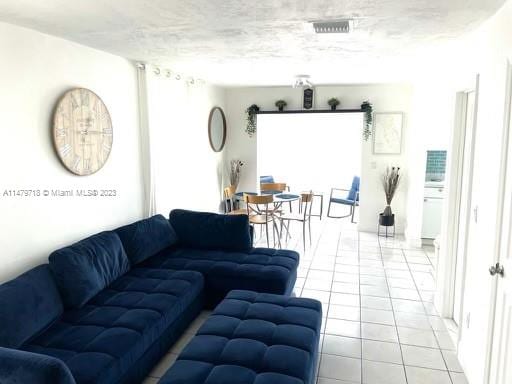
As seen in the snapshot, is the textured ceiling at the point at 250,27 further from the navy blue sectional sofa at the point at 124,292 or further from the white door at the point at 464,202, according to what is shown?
the navy blue sectional sofa at the point at 124,292

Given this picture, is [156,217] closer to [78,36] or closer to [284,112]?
[78,36]

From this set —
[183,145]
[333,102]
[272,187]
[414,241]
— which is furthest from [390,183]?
[183,145]

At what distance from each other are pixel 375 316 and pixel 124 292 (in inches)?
83.7

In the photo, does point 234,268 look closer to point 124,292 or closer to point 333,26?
point 124,292

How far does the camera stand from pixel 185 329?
304 centimetres

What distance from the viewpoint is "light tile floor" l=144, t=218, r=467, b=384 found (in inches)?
100

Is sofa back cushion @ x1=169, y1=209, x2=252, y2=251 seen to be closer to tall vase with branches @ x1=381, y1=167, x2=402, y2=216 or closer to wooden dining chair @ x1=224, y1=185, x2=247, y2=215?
wooden dining chair @ x1=224, y1=185, x2=247, y2=215

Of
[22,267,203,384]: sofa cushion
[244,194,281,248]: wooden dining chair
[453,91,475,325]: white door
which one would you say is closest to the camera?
[22,267,203,384]: sofa cushion

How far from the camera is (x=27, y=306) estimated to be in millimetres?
2184

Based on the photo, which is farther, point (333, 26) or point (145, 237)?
point (145, 237)

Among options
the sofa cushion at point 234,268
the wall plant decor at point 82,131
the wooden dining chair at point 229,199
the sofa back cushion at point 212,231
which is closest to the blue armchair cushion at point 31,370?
the wall plant decor at point 82,131

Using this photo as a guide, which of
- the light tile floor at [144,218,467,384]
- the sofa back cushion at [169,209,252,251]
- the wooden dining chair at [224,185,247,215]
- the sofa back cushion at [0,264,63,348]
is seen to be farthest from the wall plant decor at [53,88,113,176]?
the wooden dining chair at [224,185,247,215]

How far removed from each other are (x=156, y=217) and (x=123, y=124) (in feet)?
3.21

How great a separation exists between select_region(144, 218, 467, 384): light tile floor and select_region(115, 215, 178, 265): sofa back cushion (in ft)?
2.52
